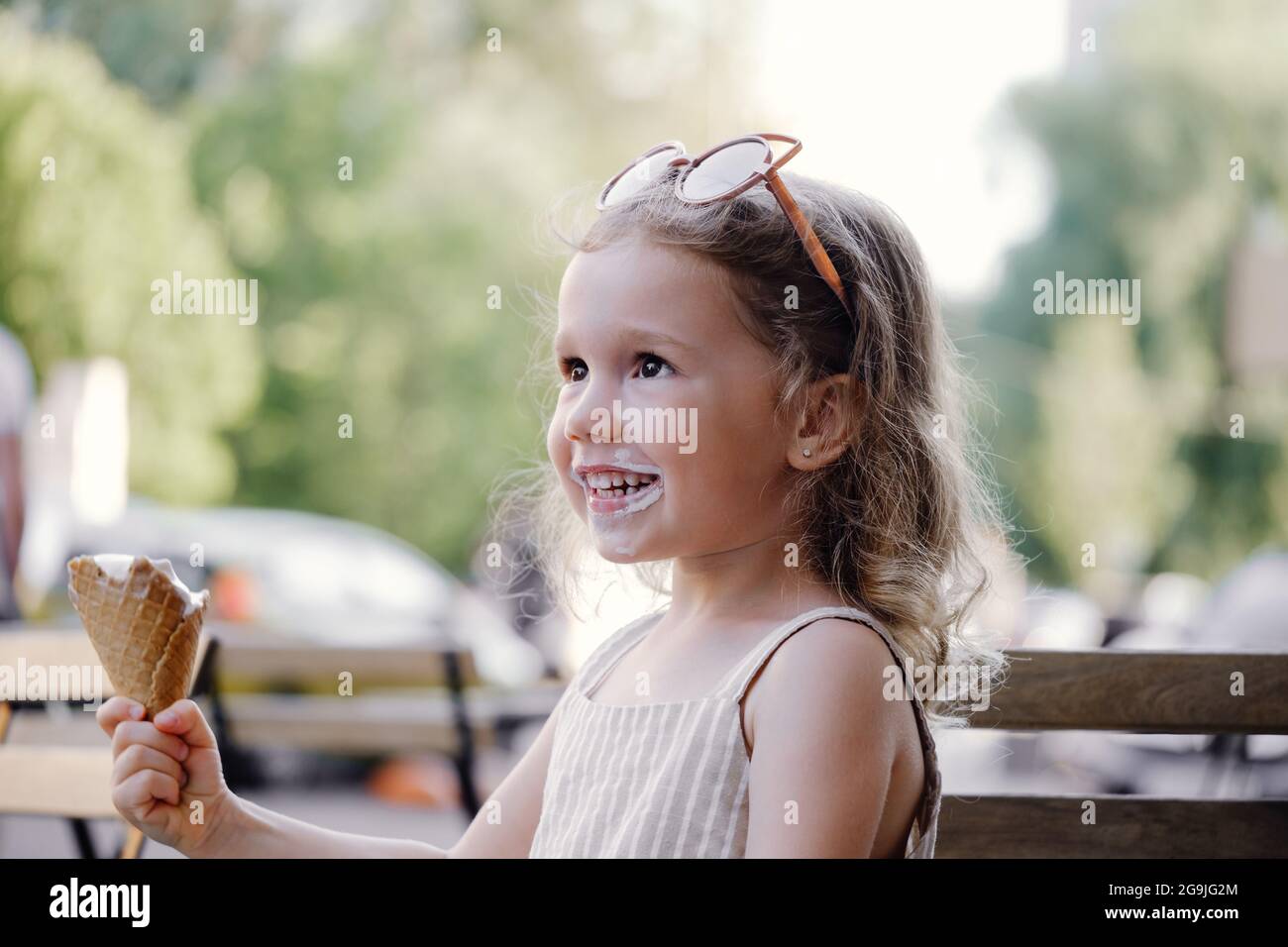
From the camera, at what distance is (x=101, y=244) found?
34.8 ft

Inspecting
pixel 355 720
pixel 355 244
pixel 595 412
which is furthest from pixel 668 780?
pixel 355 244

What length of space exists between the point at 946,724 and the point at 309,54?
14.6 meters

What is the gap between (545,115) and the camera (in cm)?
2088

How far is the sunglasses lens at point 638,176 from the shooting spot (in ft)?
6.30

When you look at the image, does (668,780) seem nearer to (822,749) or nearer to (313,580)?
(822,749)

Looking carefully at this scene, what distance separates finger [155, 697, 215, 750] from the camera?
166 cm

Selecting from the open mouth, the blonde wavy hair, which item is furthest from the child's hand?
the blonde wavy hair

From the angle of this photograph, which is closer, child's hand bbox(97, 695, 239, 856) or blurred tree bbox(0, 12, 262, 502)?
child's hand bbox(97, 695, 239, 856)

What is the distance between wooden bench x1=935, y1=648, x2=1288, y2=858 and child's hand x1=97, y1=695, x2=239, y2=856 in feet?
3.99

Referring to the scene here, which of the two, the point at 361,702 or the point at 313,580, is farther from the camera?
the point at 313,580

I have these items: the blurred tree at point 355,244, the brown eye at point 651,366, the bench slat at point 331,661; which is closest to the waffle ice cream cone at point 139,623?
the brown eye at point 651,366

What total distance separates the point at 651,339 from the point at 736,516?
24 cm

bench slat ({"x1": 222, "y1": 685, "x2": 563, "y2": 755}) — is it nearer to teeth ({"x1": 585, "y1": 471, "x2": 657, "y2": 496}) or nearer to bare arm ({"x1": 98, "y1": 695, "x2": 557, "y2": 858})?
bare arm ({"x1": 98, "y1": 695, "x2": 557, "y2": 858})

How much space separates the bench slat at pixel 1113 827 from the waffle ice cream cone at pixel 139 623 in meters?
1.28
